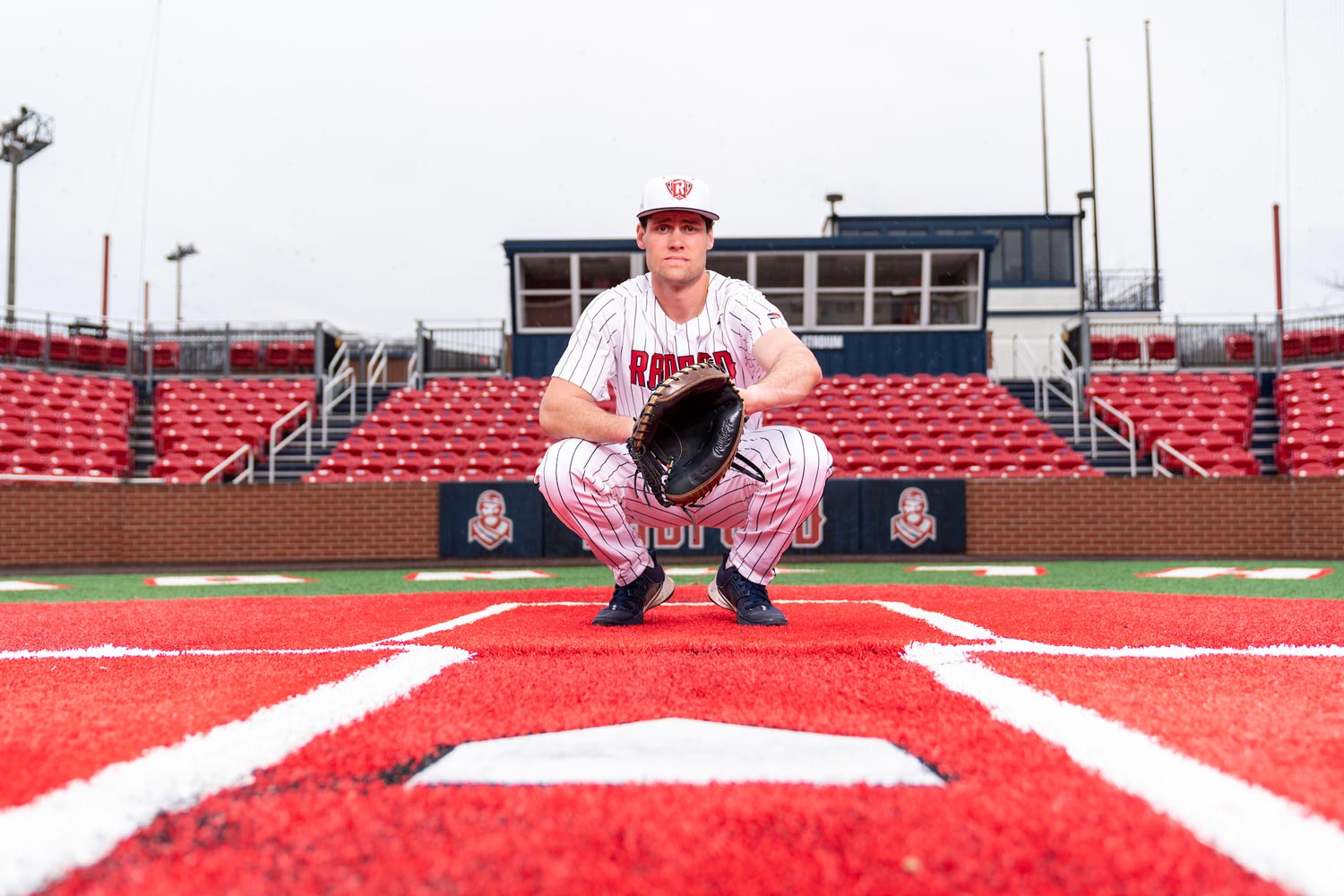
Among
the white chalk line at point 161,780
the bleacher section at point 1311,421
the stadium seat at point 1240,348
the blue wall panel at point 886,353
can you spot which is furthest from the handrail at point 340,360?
the white chalk line at point 161,780

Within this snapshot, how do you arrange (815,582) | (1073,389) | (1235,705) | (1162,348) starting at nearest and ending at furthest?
(1235,705), (815,582), (1073,389), (1162,348)

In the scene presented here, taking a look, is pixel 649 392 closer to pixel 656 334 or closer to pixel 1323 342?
pixel 656 334

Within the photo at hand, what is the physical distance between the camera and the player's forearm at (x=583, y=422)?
3365 millimetres

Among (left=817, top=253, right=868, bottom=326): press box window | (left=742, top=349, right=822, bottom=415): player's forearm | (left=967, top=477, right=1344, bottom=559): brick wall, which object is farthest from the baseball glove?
(left=817, top=253, right=868, bottom=326): press box window

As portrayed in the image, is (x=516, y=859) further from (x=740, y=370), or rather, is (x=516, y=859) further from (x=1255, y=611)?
(x=1255, y=611)

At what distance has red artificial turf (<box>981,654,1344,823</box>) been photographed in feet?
4.45

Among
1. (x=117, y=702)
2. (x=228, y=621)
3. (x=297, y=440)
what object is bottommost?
(x=228, y=621)

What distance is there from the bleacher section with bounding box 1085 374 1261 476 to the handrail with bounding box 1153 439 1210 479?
33 millimetres

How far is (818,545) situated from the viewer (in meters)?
10.8

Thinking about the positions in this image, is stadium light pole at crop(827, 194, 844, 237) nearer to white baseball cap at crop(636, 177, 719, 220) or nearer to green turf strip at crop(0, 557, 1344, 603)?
green turf strip at crop(0, 557, 1344, 603)

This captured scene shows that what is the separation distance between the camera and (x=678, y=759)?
1454 mm

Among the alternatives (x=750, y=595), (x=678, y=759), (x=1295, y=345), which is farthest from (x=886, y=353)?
(x=678, y=759)

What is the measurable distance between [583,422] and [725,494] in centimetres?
64

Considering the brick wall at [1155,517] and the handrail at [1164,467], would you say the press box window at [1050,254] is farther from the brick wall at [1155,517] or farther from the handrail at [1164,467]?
the brick wall at [1155,517]
